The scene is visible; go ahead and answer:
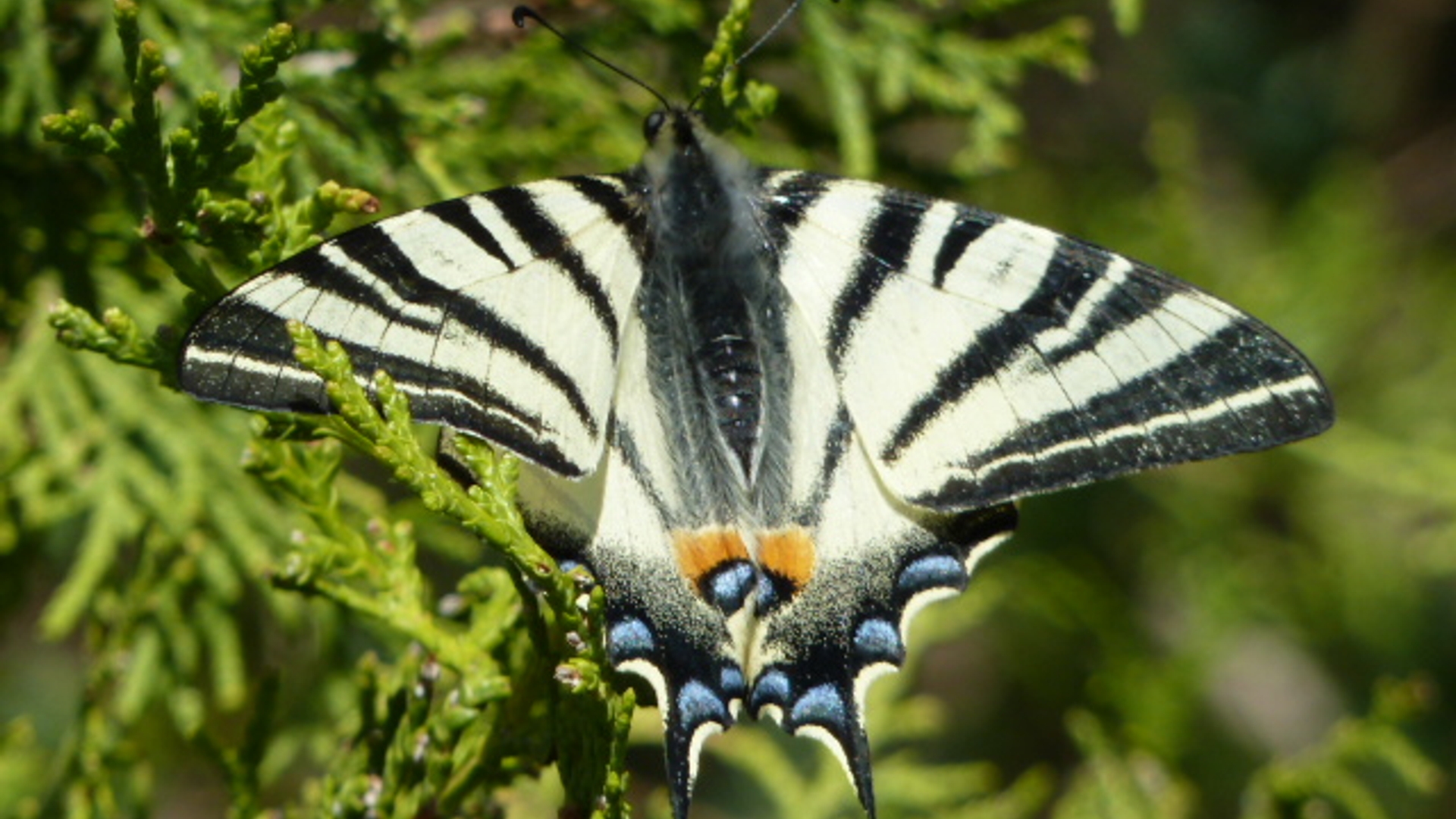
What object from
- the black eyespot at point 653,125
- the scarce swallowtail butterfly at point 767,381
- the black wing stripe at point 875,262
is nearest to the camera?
the scarce swallowtail butterfly at point 767,381

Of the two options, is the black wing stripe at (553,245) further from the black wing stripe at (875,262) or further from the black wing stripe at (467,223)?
the black wing stripe at (875,262)

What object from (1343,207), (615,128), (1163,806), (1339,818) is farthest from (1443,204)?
(615,128)

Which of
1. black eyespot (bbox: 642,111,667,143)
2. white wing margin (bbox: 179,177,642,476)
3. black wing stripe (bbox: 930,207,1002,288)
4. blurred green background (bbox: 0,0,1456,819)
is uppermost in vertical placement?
A: black wing stripe (bbox: 930,207,1002,288)

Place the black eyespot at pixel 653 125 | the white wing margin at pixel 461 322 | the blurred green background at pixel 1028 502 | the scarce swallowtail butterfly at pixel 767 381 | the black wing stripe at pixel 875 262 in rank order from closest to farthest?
the white wing margin at pixel 461 322 → the scarce swallowtail butterfly at pixel 767 381 → the black wing stripe at pixel 875 262 → the black eyespot at pixel 653 125 → the blurred green background at pixel 1028 502

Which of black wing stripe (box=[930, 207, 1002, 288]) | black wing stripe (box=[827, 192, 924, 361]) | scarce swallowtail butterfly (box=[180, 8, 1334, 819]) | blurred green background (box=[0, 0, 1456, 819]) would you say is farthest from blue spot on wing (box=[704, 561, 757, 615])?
blurred green background (box=[0, 0, 1456, 819])

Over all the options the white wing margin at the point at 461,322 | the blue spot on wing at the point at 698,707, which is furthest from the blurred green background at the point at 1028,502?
the blue spot on wing at the point at 698,707

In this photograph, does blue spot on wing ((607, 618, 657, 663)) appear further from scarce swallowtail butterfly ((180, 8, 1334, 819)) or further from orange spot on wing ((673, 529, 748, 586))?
orange spot on wing ((673, 529, 748, 586))

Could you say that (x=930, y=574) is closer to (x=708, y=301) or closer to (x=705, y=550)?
(x=705, y=550)
